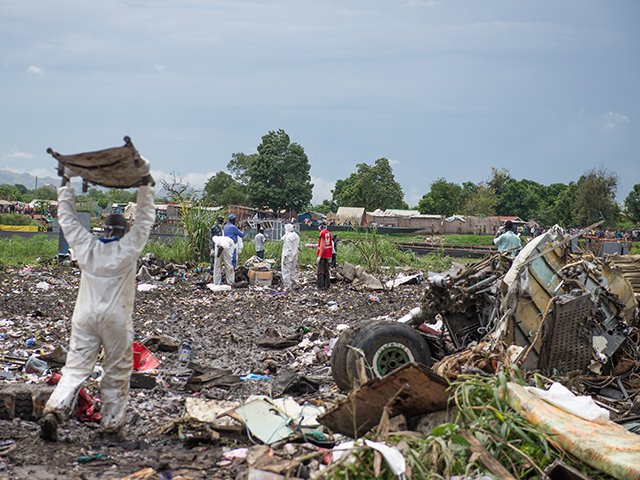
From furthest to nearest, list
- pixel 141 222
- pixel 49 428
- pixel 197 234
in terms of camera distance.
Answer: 1. pixel 197 234
2. pixel 141 222
3. pixel 49 428

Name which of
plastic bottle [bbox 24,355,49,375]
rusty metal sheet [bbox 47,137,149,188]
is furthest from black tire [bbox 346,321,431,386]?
plastic bottle [bbox 24,355,49,375]

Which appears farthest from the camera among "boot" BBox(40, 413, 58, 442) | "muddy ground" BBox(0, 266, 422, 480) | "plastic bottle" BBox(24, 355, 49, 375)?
"plastic bottle" BBox(24, 355, 49, 375)

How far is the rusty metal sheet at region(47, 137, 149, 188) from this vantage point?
5.61 metres

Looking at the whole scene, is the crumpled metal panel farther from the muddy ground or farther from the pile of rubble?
the muddy ground

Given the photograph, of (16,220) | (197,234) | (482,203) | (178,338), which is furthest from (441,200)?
(178,338)

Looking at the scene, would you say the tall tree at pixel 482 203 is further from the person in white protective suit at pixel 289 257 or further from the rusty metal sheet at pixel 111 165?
the rusty metal sheet at pixel 111 165

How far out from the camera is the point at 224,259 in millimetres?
17531

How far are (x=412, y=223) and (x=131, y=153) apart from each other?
5761cm

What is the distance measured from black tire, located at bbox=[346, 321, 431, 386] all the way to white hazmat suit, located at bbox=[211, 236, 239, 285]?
1040cm

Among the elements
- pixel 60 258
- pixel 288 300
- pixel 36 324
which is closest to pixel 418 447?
pixel 36 324

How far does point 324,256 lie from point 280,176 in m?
45.8

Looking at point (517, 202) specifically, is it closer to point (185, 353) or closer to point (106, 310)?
point (185, 353)

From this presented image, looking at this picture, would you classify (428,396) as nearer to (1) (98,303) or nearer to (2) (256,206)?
(1) (98,303)

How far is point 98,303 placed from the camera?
18.6 feet
